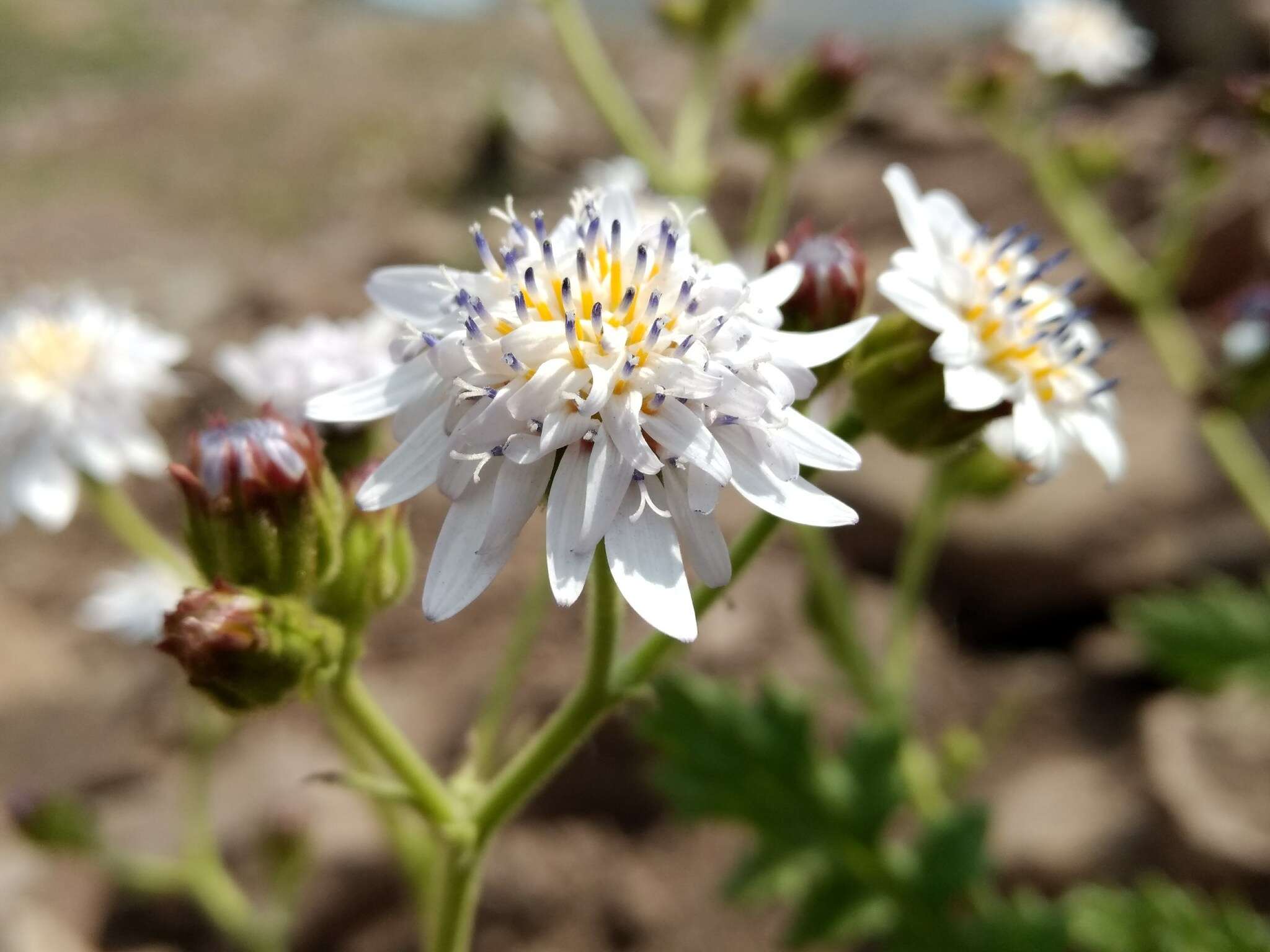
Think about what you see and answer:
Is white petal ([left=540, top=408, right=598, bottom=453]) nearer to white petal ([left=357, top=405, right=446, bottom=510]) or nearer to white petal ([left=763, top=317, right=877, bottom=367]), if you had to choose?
white petal ([left=357, top=405, right=446, bottom=510])

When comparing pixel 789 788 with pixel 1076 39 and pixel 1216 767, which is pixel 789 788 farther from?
pixel 1076 39

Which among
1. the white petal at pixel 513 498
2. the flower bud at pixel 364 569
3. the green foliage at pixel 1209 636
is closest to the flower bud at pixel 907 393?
the white petal at pixel 513 498

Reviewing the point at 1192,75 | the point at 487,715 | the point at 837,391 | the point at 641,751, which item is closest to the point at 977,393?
the point at 837,391

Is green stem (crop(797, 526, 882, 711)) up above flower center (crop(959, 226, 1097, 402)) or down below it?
below

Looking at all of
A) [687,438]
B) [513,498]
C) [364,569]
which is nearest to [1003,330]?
[687,438]

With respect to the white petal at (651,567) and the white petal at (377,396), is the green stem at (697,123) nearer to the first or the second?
the white petal at (377,396)

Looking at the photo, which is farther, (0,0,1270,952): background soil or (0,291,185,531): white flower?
(0,0,1270,952): background soil

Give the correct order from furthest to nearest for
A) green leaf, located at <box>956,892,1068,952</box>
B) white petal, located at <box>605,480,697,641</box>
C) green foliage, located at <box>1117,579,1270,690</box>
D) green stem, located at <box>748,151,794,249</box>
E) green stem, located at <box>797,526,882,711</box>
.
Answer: green stem, located at <box>748,151,794,249</box> < green stem, located at <box>797,526,882,711</box> < green foliage, located at <box>1117,579,1270,690</box> < green leaf, located at <box>956,892,1068,952</box> < white petal, located at <box>605,480,697,641</box>

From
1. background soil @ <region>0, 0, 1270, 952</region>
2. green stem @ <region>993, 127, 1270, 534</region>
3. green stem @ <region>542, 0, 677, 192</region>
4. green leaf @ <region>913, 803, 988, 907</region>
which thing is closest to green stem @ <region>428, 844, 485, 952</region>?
background soil @ <region>0, 0, 1270, 952</region>
